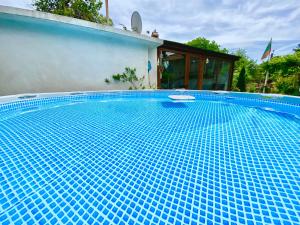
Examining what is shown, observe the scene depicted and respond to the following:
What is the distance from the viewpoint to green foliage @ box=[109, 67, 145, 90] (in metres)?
7.66

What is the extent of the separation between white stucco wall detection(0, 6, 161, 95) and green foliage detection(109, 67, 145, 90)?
0.23m

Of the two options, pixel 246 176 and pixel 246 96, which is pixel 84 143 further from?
pixel 246 96

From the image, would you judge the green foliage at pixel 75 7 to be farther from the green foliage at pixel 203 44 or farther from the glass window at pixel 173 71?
the green foliage at pixel 203 44

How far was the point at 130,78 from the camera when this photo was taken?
26.1 feet

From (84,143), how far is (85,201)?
3.59 ft

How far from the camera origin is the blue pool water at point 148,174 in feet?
3.38

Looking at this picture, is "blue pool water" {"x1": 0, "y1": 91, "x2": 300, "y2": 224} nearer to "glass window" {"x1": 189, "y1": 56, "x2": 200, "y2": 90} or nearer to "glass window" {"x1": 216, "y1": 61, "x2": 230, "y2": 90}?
"glass window" {"x1": 189, "y1": 56, "x2": 200, "y2": 90}

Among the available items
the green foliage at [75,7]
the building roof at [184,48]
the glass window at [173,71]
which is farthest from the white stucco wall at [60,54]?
the green foliage at [75,7]

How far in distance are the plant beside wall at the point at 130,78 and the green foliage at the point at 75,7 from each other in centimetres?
820

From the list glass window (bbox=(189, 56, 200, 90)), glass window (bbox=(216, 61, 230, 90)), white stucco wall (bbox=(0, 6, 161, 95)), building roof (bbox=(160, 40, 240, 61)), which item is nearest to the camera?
white stucco wall (bbox=(0, 6, 161, 95))

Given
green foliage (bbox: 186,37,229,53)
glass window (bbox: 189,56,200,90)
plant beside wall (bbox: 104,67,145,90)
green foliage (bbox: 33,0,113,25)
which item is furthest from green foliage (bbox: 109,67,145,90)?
green foliage (bbox: 186,37,229,53)

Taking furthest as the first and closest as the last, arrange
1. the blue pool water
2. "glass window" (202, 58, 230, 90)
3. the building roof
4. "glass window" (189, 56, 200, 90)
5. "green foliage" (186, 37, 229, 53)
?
"green foliage" (186, 37, 229, 53) → "glass window" (202, 58, 230, 90) → "glass window" (189, 56, 200, 90) → the building roof → the blue pool water

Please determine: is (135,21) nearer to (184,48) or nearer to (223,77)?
(184,48)

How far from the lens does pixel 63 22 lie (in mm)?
5301
